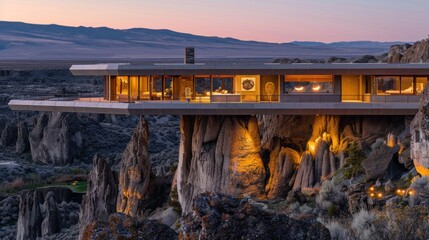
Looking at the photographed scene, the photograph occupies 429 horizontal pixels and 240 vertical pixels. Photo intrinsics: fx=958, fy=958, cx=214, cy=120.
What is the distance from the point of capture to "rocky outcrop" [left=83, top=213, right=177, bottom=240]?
17344 mm

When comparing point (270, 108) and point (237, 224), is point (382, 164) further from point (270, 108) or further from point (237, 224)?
point (237, 224)

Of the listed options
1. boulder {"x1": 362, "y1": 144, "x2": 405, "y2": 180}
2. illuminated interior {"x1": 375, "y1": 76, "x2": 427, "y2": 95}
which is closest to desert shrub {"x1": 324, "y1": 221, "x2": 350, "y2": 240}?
boulder {"x1": 362, "y1": 144, "x2": 405, "y2": 180}

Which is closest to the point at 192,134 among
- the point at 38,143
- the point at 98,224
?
the point at 98,224

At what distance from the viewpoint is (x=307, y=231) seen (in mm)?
16312

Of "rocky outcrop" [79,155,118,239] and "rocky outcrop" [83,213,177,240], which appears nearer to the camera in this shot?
"rocky outcrop" [83,213,177,240]

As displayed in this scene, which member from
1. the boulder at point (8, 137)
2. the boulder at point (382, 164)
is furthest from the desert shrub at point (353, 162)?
the boulder at point (8, 137)

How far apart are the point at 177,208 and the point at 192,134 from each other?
3.30 meters

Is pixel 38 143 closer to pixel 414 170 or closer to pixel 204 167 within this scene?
pixel 204 167

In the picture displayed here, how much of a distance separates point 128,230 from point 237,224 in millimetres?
2378

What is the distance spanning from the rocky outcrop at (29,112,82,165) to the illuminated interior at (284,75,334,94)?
48907 millimetres

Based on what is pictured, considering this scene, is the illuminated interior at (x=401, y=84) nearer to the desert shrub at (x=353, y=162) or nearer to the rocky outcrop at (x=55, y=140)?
the desert shrub at (x=353, y=162)

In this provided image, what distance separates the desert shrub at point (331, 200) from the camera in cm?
2929

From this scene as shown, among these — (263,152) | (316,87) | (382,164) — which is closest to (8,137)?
(263,152)

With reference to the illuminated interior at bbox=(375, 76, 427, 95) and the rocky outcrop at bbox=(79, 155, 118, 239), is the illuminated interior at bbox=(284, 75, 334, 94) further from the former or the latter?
the rocky outcrop at bbox=(79, 155, 118, 239)
